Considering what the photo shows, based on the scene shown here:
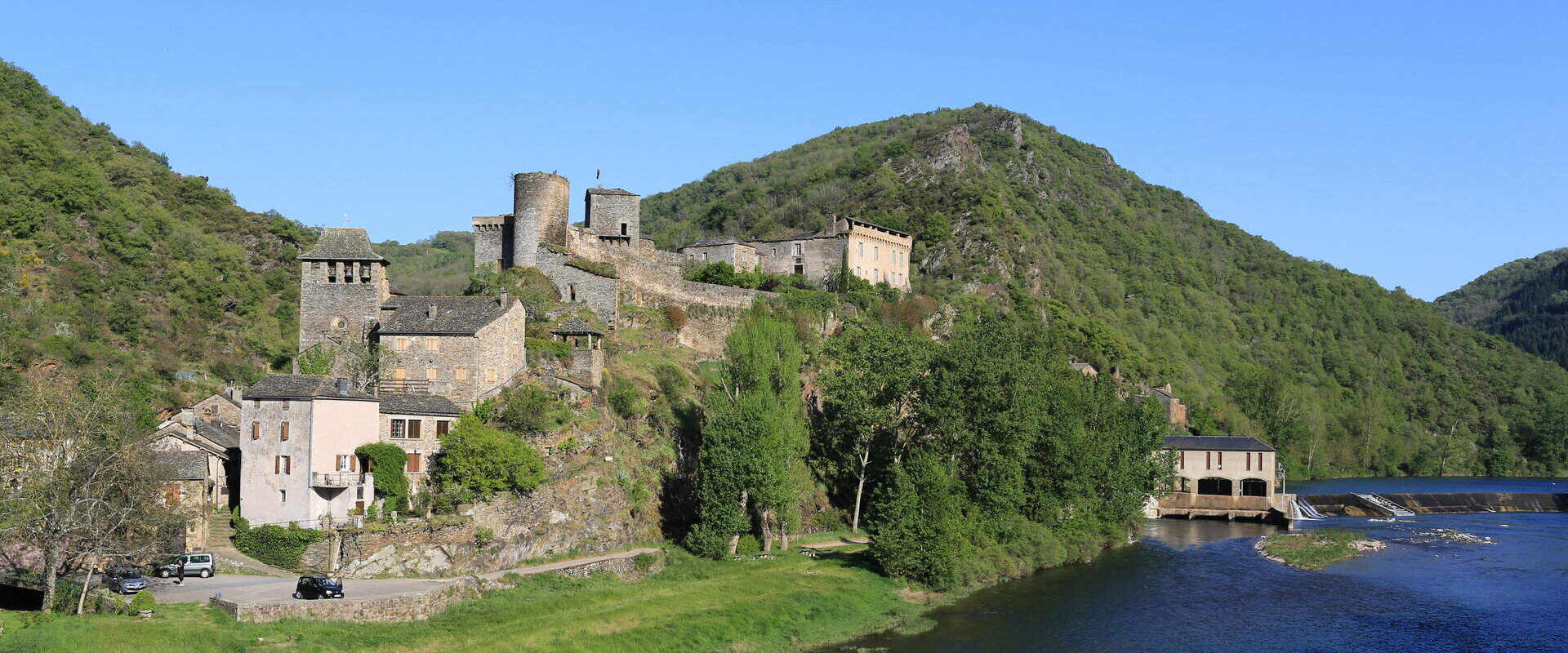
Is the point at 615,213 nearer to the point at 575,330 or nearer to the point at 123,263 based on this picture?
the point at 575,330

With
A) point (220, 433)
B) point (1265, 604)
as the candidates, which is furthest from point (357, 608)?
point (1265, 604)

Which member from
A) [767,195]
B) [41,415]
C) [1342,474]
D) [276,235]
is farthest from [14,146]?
[1342,474]

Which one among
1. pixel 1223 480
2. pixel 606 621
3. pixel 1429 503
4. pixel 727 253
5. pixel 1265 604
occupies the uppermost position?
pixel 727 253

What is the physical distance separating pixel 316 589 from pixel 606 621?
1037 cm

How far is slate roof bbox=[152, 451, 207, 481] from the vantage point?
50812 mm

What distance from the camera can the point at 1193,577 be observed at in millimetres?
61406

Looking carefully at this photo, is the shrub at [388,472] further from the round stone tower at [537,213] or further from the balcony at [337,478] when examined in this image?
the round stone tower at [537,213]

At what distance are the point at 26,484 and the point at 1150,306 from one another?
533 feet

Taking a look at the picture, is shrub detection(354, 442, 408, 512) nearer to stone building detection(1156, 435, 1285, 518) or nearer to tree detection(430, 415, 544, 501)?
tree detection(430, 415, 544, 501)

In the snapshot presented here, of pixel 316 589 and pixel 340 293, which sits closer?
pixel 316 589

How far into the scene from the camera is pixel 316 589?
41.0 metres

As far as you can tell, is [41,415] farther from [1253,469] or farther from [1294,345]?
[1294,345]

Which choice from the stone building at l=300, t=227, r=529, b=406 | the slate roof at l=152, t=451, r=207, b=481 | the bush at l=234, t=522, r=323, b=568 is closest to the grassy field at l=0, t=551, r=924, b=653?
the bush at l=234, t=522, r=323, b=568

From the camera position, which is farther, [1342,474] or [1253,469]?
[1342,474]
